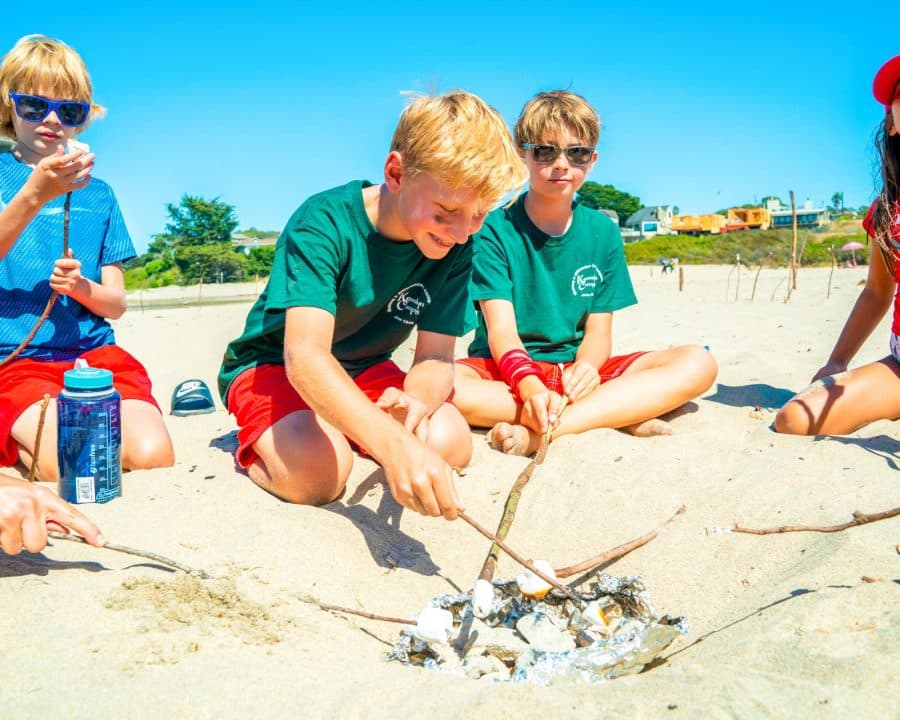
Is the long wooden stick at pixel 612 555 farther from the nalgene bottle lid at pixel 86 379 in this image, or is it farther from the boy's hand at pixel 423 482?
the nalgene bottle lid at pixel 86 379

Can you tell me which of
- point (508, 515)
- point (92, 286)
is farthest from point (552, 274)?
point (92, 286)

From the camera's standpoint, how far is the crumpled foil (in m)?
1.66

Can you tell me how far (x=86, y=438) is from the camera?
8.48 ft

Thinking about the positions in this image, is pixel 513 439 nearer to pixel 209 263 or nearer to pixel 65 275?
pixel 65 275

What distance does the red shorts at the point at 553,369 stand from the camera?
3757 millimetres

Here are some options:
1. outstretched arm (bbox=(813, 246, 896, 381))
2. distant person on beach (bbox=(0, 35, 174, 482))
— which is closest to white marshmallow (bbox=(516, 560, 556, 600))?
distant person on beach (bbox=(0, 35, 174, 482))

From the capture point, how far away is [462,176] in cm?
232

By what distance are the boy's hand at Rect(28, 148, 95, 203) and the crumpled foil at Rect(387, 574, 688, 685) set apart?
1776 millimetres

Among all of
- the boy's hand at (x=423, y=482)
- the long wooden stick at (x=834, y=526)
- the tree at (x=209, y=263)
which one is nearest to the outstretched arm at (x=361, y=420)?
the boy's hand at (x=423, y=482)

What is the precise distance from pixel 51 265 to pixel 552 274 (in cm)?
220

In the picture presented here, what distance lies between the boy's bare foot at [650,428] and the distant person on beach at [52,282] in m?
1.94

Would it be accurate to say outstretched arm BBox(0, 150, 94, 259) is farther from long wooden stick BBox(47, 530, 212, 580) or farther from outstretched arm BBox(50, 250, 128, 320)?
long wooden stick BBox(47, 530, 212, 580)

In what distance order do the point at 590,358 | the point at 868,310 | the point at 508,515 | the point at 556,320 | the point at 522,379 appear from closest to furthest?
1. the point at 508,515
2. the point at 522,379
3. the point at 868,310
4. the point at 590,358
5. the point at 556,320

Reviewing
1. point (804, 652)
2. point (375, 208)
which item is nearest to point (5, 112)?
point (375, 208)
